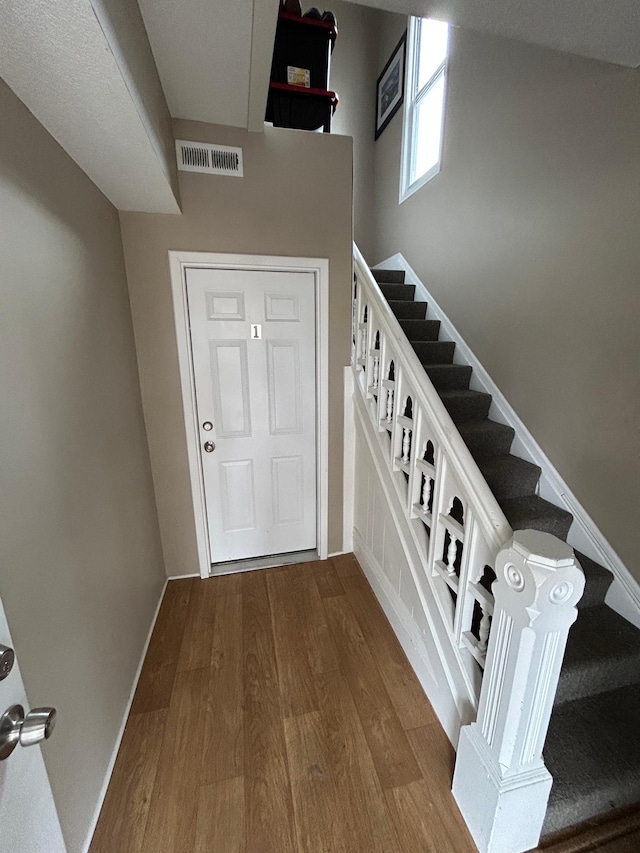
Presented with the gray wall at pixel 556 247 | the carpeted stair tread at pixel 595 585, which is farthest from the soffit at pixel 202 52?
the carpeted stair tread at pixel 595 585

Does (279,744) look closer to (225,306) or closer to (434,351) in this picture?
(225,306)

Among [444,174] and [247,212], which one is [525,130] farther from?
[247,212]

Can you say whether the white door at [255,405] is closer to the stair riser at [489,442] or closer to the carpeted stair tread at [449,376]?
the carpeted stair tread at [449,376]

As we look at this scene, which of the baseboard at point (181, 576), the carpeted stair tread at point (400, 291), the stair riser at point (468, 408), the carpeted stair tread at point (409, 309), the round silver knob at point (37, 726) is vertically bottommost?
the baseboard at point (181, 576)

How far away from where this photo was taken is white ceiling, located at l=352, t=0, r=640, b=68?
0.99 m

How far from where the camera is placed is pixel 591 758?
1.15 metres

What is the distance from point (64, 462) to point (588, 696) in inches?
80.9

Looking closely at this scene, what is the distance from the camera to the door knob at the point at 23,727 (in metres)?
0.51

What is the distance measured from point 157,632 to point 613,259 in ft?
9.31

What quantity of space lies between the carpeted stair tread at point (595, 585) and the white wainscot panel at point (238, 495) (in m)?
1.78

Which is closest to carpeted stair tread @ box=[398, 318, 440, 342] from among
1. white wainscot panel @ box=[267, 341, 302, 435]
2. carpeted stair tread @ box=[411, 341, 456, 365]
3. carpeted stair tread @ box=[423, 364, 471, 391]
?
carpeted stair tread @ box=[411, 341, 456, 365]

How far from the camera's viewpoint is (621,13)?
41.2 inches

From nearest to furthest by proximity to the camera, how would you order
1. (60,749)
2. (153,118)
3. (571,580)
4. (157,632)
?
(571,580), (60,749), (153,118), (157,632)

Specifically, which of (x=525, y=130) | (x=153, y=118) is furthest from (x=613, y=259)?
(x=153, y=118)
